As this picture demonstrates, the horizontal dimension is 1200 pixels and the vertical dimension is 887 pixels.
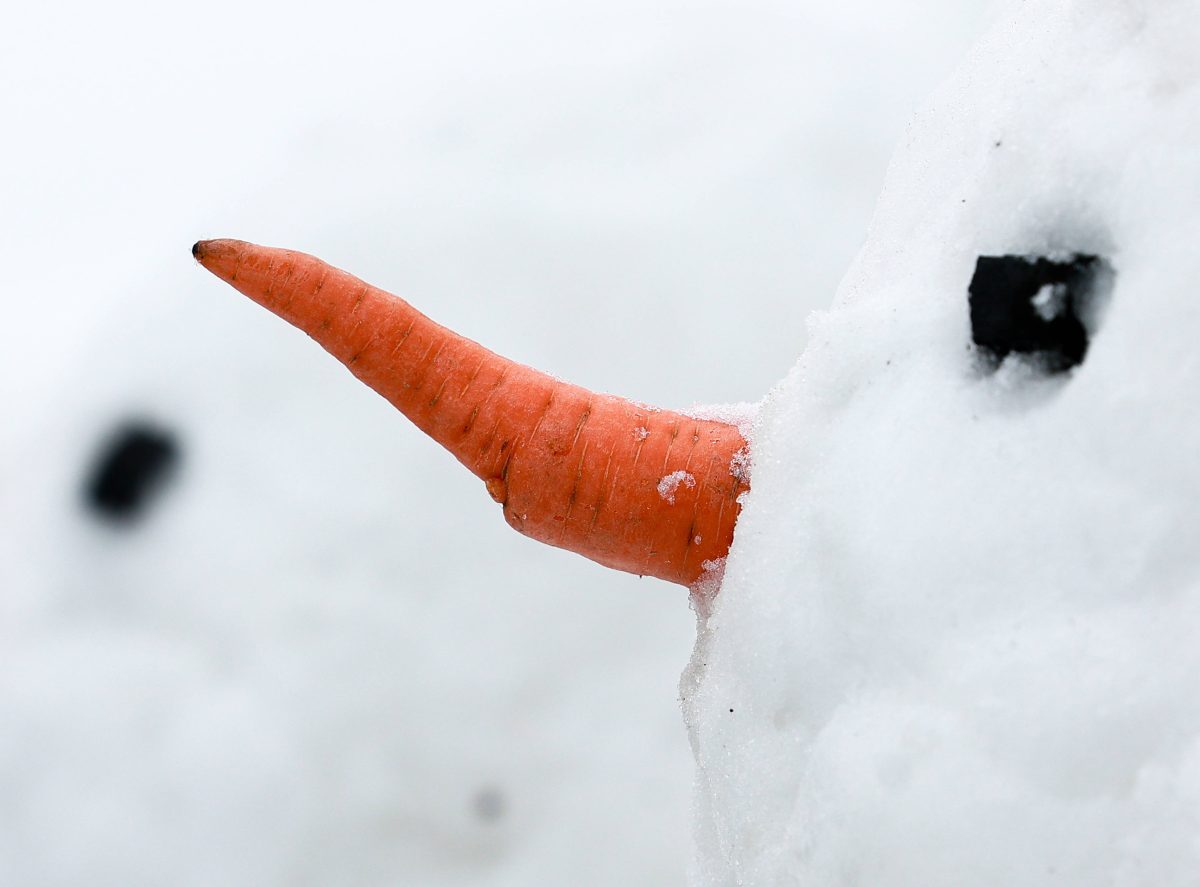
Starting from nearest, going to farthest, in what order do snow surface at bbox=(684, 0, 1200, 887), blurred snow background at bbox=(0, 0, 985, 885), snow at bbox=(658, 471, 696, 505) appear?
1. snow surface at bbox=(684, 0, 1200, 887)
2. snow at bbox=(658, 471, 696, 505)
3. blurred snow background at bbox=(0, 0, 985, 885)

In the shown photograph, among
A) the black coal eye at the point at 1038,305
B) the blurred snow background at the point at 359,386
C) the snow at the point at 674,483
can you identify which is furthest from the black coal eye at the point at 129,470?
the black coal eye at the point at 1038,305

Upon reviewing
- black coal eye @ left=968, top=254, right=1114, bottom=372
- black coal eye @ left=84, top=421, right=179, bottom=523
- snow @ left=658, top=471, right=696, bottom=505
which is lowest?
black coal eye @ left=84, top=421, right=179, bottom=523

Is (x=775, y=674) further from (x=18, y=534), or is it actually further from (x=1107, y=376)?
(x=18, y=534)

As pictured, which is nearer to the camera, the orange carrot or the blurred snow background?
the orange carrot

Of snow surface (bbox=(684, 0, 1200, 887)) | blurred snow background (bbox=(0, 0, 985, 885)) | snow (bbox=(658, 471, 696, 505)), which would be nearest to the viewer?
snow surface (bbox=(684, 0, 1200, 887))

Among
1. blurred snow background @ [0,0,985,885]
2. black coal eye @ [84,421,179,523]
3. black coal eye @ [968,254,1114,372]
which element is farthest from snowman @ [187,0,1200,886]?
black coal eye @ [84,421,179,523]

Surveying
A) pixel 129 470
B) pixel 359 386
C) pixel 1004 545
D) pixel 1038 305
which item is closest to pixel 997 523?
pixel 1004 545

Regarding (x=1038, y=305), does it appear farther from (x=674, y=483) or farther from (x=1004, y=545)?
(x=674, y=483)

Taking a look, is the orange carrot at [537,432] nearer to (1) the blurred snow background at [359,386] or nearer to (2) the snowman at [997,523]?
(2) the snowman at [997,523]

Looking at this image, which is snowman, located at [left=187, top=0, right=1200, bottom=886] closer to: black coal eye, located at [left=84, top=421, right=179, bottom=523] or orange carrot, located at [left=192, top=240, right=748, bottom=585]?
orange carrot, located at [left=192, top=240, right=748, bottom=585]

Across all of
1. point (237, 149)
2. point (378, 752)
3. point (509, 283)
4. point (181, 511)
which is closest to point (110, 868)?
point (378, 752)

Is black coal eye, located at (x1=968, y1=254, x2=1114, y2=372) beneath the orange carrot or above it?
above
